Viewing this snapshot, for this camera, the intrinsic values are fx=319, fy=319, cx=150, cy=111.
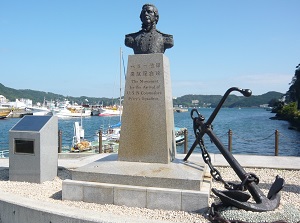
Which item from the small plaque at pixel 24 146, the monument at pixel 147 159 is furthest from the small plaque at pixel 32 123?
the monument at pixel 147 159

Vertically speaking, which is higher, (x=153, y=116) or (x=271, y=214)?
(x=153, y=116)

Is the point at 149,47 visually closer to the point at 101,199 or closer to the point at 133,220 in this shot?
the point at 101,199

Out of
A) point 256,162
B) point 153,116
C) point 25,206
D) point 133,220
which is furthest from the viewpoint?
point 256,162

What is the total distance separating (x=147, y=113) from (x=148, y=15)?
2.06 meters

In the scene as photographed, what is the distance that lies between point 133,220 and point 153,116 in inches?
100

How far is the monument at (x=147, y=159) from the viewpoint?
208 inches

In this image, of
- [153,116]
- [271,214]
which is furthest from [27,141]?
[271,214]

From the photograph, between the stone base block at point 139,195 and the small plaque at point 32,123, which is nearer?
the stone base block at point 139,195

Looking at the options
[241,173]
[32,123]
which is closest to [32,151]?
[32,123]

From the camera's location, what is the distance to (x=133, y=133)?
256 inches

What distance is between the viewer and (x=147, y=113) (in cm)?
644

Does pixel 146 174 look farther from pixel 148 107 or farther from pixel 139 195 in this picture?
pixel 148 107

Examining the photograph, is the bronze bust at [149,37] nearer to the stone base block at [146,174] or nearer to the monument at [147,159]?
the monument at [147,159]

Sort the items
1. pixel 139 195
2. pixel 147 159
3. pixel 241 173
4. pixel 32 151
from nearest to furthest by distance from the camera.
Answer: pixel 241 173, pixel 139 195, pixel 147 159, pixel 32 151
